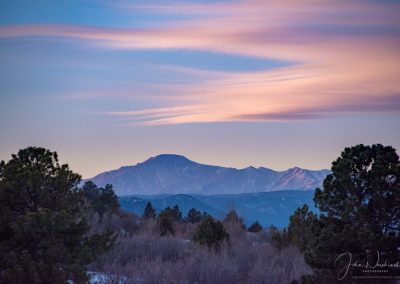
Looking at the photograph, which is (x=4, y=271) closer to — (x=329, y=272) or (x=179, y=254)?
(x=329, y=272)

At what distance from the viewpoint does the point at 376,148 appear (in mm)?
11406

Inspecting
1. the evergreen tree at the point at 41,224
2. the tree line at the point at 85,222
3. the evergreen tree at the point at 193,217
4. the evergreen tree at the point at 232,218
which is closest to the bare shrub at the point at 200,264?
the evergreen tree at the point at 41,224

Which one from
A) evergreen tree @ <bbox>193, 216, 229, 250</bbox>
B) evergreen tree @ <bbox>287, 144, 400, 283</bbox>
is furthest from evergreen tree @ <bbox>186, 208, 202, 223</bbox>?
evergreen tree @ <bbox>287, 144, 400, 283</bbox>

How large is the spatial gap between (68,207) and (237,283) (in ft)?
18.7

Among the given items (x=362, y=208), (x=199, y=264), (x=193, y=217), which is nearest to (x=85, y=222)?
(x=199, y=264)

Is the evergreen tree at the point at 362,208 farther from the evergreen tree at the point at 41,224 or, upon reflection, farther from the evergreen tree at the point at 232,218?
the evergreen tree at the point at 232,218

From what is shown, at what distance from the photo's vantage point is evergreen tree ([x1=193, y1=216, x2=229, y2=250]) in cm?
2141

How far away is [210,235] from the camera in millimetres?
21547

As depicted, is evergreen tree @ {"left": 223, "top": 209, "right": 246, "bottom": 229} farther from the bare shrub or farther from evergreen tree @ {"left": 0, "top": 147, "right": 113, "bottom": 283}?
evergreen tree @ {"left": 0, "top": 147, "right": 113, "bottom": 283}
